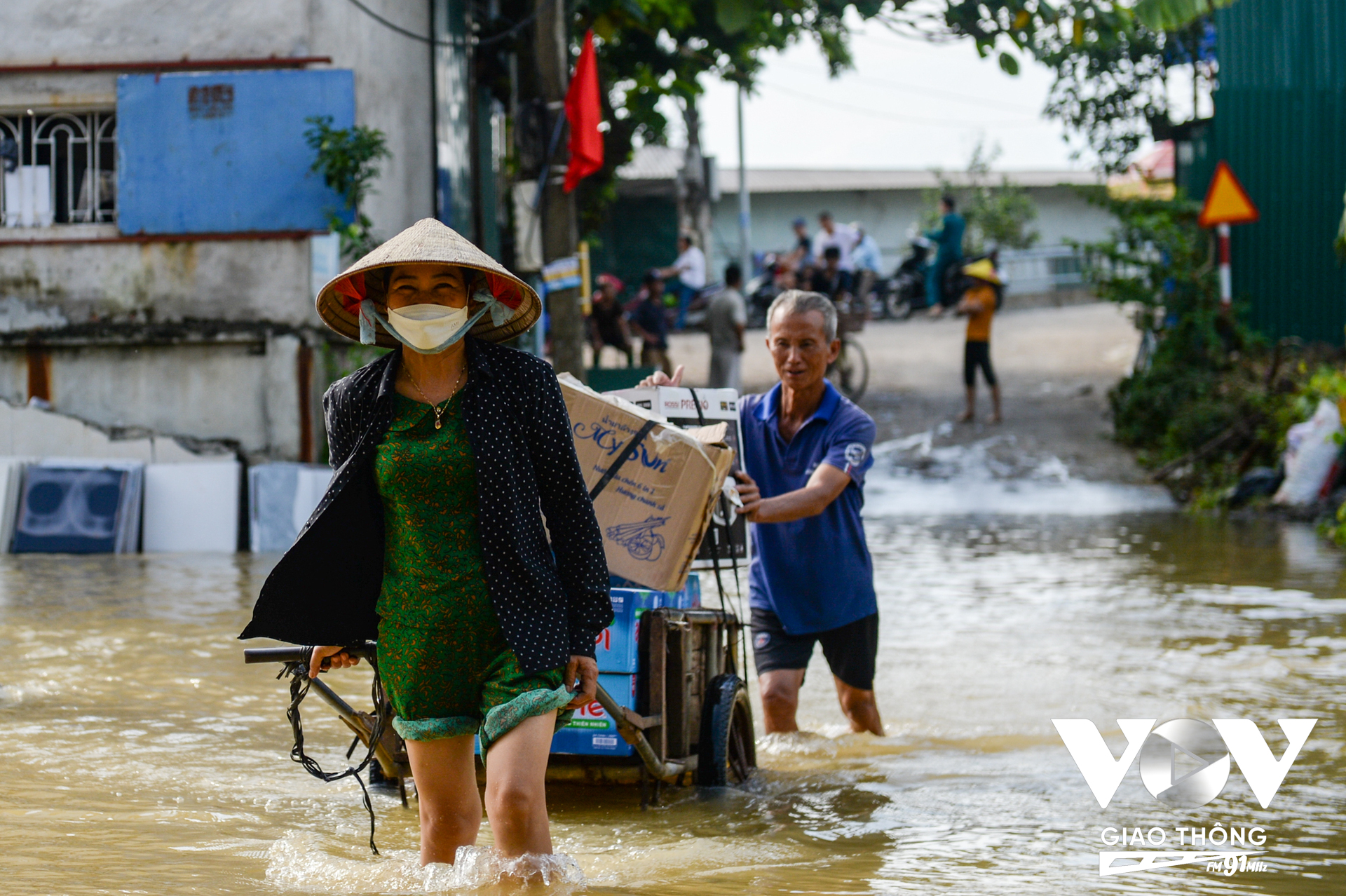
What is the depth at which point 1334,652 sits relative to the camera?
25.0ft

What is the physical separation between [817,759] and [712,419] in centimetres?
143

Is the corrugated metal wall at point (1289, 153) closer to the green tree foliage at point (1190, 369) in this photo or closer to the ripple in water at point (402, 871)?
the green tree foliage at point (1190, 369)

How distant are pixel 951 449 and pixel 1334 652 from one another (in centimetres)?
887

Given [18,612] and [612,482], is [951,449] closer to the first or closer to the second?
[18,612]

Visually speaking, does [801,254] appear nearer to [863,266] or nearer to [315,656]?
[863,266]

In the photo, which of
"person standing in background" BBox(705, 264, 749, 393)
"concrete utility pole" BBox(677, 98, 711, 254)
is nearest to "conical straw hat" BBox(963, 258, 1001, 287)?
"person standing in background" BBox(705, 264, 749, 393)

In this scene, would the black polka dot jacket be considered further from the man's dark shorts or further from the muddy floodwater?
the man's dark shorts

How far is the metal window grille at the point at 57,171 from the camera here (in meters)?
12.2

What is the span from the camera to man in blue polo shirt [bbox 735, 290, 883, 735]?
5266 millimetres

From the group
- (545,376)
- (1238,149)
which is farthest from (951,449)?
(545,376)

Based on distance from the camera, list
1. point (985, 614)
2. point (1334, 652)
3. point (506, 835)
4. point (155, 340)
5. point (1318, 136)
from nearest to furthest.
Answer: point (506, 835) → point (1334, 652) → point (985, 614) → point (155, 340) → point (1318, 136)

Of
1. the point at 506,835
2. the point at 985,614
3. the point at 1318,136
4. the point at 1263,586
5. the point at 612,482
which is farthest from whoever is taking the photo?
the point at 1318,136

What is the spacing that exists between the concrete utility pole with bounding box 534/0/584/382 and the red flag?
0.37ft

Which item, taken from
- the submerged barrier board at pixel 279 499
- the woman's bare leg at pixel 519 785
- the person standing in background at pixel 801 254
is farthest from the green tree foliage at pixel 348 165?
the person standing in background at pixel 801 254
